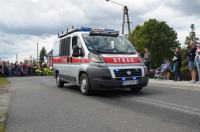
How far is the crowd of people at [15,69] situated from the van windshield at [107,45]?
23550 millimetres

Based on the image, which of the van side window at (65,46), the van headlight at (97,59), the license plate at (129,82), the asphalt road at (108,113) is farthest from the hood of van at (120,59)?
the van side window at (65,46)

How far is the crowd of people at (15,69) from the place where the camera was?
37375 millimetres

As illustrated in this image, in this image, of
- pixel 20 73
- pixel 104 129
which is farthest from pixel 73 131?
pixel 20 73

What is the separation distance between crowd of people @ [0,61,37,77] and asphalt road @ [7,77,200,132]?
24587 mm

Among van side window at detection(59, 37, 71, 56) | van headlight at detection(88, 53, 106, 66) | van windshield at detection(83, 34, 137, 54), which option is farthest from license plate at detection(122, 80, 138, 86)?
van side window at detection(59, 37, 71, 56)

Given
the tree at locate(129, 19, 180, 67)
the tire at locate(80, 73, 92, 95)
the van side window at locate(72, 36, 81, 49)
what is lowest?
the tire at locate(80, 73, 92, 95)

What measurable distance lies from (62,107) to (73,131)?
3.47 metres

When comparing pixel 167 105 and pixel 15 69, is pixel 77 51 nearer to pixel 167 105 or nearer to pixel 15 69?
pixel 167 105

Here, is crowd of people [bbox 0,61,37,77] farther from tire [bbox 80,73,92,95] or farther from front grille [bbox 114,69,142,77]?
front grille [bbox 114,69,142,77]

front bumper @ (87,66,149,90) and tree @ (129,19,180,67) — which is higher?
tree @ (129,19,180,67)

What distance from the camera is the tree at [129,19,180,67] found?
71375 mm

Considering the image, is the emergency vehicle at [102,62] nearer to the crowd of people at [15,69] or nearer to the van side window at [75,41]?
the van side window at [75,41]

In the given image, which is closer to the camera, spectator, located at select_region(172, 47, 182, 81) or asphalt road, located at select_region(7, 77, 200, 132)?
asphalt road, located at select_region(7, 77, 200, 132)

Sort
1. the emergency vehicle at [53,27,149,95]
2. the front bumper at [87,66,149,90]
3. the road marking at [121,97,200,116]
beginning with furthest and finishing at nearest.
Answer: the emergency vehicle at [53,27,149,95] → the front bumper at [87,66,149,90] → the road marking at [121,97,200,116]
